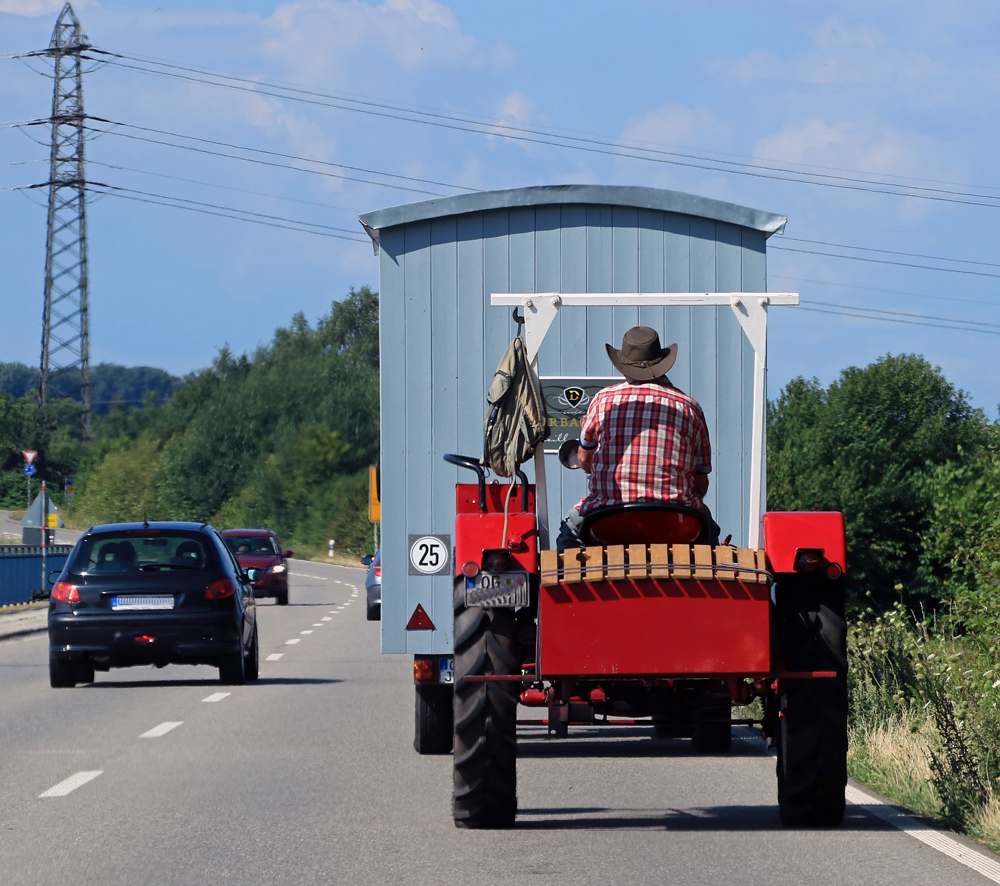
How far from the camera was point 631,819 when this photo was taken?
8.20 metres

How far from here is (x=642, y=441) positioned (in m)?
7.45

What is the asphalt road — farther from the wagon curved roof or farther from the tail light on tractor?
the wagon curved roof

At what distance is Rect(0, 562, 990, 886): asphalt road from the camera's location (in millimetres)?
6848

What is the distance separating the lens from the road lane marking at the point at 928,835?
6.82 meters

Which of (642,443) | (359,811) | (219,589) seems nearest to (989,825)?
(642,443)

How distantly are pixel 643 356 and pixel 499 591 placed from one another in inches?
46.9

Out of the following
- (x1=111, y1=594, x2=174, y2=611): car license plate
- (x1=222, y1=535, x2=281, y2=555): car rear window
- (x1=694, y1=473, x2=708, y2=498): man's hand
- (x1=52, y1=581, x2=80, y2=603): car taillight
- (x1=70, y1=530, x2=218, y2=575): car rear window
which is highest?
(x1=694, y1=473, x2=708, y2=498): man's hand

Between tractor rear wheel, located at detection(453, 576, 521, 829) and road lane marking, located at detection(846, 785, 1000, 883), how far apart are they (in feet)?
5.98

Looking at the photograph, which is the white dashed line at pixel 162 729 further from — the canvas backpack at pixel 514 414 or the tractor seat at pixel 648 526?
the tractor seat at pixel 648 526

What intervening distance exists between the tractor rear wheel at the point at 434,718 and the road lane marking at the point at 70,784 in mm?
1997

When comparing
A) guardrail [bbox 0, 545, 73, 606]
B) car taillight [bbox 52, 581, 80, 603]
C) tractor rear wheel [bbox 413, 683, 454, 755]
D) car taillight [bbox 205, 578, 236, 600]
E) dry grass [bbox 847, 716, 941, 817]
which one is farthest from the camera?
guardrail [bbox 0, 545, 73, 606]

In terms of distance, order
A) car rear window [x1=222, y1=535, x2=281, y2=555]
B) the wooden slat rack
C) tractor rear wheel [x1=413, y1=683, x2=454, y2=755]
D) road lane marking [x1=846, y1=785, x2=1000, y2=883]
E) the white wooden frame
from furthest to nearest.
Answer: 1. car rear window [x1=222, y1=535, x2=281, y2=555]
2. tractor rear wheel [x1=413, y1=683, x2=454, y2=755]
3. the white wooden frame
4. the wooden slat rack
5. road lane marking [x1=846, y1=785, x2=1000, y2=883]

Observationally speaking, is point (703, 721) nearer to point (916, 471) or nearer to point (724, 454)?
point (724, 454)

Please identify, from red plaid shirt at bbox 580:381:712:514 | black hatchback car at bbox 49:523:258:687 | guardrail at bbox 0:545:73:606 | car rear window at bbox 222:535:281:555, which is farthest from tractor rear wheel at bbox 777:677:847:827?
car rear window at bbox 222:535:281:555
